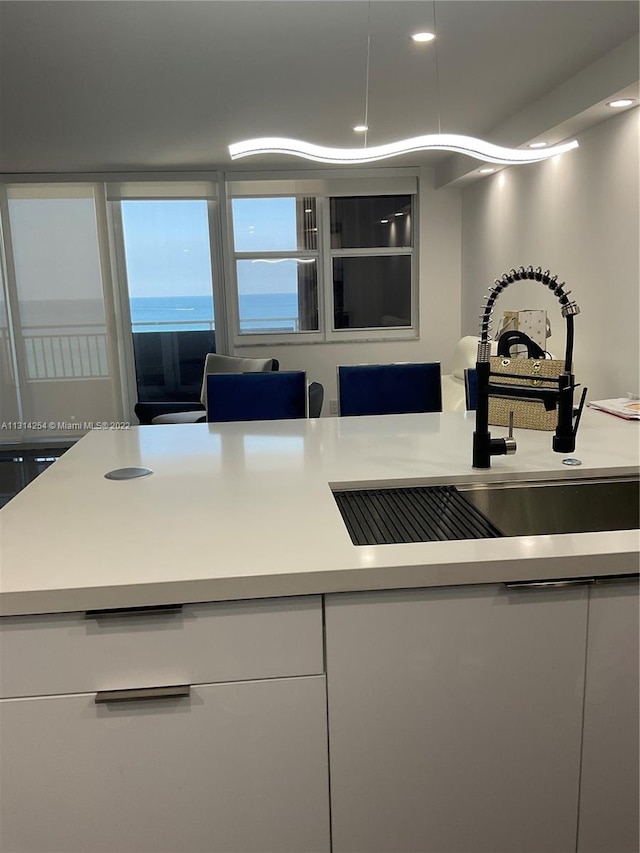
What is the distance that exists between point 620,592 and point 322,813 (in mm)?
689

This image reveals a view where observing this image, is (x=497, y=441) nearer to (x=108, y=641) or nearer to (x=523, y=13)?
(x=108, y=641)

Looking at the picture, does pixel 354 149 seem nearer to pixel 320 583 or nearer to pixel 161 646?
pixel 320 583

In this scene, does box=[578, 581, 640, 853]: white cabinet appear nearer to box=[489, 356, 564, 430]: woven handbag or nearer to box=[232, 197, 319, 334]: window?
box=[489, 356, 564, 430]: woven handbag

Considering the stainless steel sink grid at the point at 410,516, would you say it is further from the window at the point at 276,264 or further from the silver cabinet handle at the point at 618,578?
the window at the point at 276,264

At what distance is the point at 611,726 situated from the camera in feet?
4.06

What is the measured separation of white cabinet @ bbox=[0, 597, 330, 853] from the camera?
114 centimetres

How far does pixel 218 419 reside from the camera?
2.98 meters

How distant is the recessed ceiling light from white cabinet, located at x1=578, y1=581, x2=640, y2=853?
2.68 meters

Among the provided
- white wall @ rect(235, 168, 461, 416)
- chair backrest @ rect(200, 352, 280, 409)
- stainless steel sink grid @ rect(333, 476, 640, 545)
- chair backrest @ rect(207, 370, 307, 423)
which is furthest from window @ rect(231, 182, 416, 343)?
stainless steel sink grid @ rect(333, 476, 640, 545)

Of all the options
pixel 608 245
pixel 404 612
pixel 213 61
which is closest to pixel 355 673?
pixel 404 612

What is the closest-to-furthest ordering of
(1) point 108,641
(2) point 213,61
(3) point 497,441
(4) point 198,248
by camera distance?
(1) point 108,641
(3) point 497,441
(2) point 213,61
(4) point 198,248

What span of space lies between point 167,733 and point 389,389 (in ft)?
6.75

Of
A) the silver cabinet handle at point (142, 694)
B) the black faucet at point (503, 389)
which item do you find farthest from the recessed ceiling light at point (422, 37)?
the silver cabinet handle at point (142, 694)

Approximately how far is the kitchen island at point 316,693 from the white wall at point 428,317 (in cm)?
553
